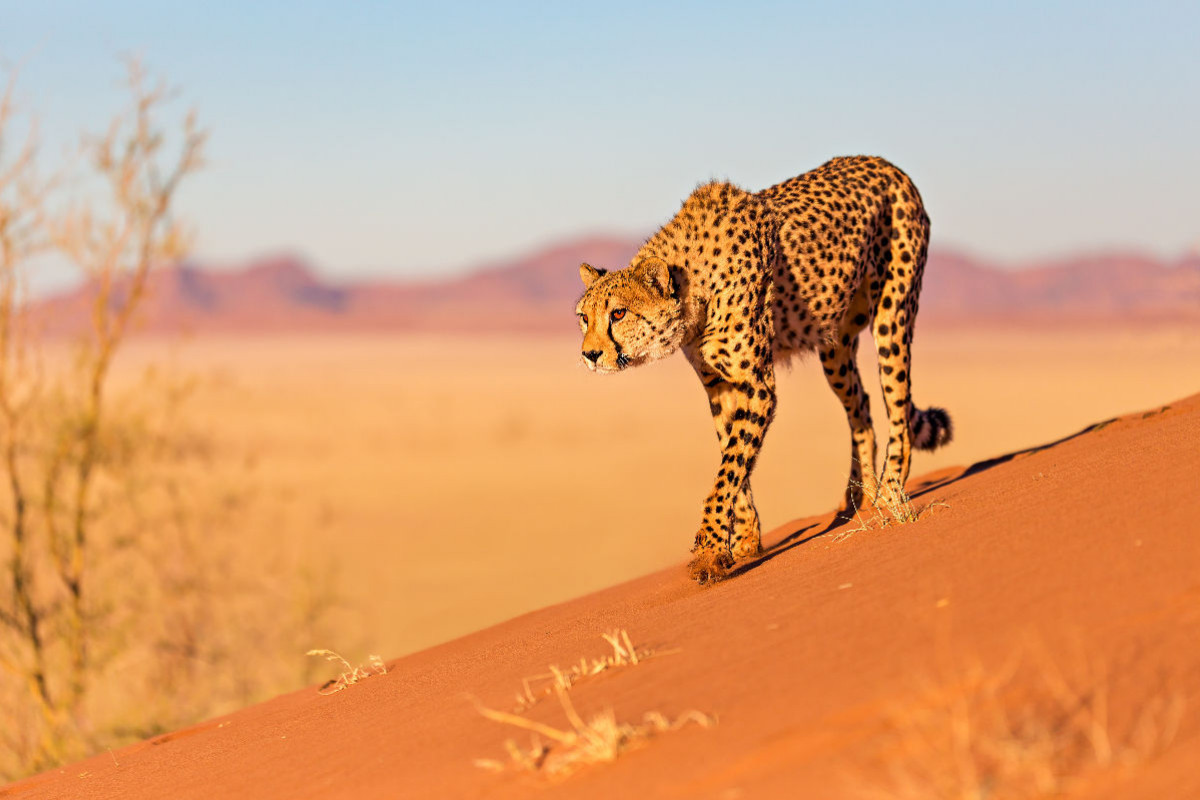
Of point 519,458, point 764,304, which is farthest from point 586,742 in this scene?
point 519,458

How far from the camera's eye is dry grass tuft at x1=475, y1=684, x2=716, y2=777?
318cm

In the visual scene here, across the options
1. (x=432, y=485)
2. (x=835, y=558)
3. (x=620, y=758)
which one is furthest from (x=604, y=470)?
(x=620, y=758)

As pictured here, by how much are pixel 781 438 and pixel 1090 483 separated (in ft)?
99.1

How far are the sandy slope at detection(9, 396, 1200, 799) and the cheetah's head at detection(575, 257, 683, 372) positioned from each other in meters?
1.16

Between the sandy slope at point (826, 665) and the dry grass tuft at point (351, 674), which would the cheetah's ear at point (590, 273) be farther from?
the dry grass tuft at point (351, 674)

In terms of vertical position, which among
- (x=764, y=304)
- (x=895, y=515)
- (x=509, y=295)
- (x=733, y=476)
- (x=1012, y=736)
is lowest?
(x=1012, y=736)

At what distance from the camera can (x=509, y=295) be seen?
161500mm

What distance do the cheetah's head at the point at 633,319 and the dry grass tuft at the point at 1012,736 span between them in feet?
10.6

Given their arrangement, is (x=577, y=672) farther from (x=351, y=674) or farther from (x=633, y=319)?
(x=633, y=319)

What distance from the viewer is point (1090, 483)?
4.81 metres

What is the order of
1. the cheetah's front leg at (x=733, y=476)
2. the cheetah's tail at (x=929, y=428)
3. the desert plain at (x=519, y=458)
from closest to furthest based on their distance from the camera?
the cheetah's front leg at (x=733, y=476) → the cheetah's tail at (x=929, y=428) → the desert plain at (x=519, y=458)

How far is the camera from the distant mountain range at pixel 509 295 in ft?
403

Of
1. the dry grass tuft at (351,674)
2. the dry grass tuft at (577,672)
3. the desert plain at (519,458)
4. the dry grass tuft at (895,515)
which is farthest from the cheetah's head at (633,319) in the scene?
the dry grass tuft at (577,672)

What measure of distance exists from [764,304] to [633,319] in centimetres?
75
